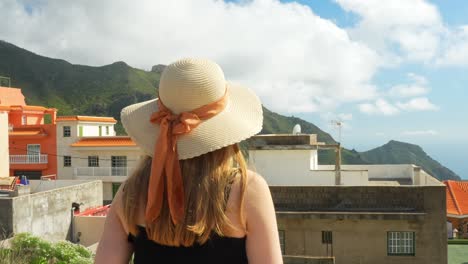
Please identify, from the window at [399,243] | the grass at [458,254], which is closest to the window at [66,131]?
the window at [399,243]

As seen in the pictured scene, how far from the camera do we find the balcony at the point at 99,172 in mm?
34562

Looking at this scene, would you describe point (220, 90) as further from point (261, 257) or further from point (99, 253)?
point (99, 253)

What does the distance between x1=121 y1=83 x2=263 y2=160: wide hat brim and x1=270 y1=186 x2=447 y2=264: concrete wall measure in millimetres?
15711

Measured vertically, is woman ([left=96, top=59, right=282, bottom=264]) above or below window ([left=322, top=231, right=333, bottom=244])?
above

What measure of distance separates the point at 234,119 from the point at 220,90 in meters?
0.15

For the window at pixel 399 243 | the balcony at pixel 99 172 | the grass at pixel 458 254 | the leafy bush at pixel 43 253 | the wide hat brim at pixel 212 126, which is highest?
the wide hat brim at pixel 212 126

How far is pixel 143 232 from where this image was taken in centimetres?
222

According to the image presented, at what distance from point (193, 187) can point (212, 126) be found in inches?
11.9

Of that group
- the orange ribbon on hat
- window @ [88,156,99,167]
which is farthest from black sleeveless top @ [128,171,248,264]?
window @ [88,156,99,167]

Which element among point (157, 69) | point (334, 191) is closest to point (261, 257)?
point (334, 191)

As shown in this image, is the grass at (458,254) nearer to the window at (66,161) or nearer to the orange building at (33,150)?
the window at (66,161)

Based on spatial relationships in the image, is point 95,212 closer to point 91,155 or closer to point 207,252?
point 91,155

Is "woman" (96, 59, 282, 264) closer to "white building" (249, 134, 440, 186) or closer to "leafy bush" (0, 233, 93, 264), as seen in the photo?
"leafy bush" (0, 233, 93, 264)

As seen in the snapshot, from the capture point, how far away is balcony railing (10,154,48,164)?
36750 mm
